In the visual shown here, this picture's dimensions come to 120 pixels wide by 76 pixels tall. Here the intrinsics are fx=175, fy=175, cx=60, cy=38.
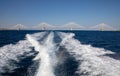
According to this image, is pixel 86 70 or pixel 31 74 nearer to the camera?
pixel 31 74

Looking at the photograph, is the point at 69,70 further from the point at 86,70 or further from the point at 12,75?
the point at 12,75

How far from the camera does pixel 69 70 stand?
924 cm

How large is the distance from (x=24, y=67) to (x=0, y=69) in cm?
135

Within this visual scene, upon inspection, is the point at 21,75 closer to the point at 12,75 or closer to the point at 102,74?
the point at 12,75

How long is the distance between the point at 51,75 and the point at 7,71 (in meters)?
2.50

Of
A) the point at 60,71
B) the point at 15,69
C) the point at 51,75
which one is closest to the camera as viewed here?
the point at 51,75

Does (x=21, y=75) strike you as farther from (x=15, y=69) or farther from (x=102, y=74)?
(x=102, y=74)

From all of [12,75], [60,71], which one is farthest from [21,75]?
[60,71]

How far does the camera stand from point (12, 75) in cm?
842

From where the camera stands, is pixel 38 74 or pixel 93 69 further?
pixel 93 69

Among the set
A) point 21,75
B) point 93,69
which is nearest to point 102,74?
point 93,69

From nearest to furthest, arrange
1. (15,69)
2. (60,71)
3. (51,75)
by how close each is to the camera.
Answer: (51,75) < (60,71) < (15,69)

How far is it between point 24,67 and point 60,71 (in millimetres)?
2334

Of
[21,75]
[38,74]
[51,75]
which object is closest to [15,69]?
[21,75]
